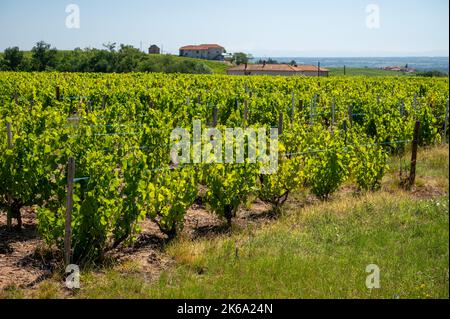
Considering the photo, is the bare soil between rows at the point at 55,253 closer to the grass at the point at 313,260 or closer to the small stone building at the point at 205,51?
the grass at the point at 313,260

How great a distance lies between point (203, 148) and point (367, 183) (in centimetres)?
378

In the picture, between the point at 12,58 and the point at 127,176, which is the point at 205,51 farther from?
the point at 127,176

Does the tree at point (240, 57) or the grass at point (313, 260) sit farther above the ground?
the tree at point (240, 57)

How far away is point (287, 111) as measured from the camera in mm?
17469

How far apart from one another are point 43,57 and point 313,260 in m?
65.2

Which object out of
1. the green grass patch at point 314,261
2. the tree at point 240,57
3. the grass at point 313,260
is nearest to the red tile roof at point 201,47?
the tree at point 240,57

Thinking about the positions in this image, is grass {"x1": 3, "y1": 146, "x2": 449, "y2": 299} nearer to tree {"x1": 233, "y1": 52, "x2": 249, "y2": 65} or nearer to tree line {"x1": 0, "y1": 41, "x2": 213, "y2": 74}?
tree line {"x1": 0, "y1": 41, "x2": 213, "y2": 74}

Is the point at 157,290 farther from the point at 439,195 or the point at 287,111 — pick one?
the point at 287,111

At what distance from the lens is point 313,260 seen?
6.43m

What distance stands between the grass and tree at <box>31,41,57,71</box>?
62.2 meters

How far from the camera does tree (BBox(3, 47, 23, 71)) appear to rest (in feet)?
202

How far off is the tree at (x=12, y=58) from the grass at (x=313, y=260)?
2379 inches

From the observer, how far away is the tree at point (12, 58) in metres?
61.4

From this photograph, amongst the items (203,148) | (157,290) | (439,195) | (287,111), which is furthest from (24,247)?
(287,111)
